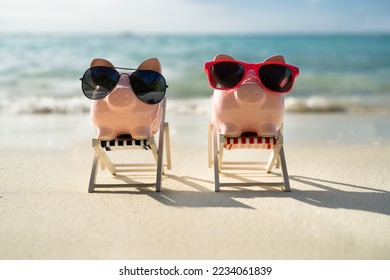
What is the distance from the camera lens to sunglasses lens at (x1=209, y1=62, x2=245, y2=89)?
15.5 feet

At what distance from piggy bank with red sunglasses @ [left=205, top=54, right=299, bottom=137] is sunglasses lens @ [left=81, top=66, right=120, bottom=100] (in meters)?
0.93

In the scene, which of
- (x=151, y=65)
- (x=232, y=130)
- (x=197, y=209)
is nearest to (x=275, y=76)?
(x=232, y=130)

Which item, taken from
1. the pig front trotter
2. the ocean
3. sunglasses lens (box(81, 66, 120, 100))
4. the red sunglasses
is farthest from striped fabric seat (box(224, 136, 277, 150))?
the ocean

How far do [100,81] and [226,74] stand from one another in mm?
1220

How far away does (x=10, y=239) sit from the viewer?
3809 mm

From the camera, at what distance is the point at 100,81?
15.2ft

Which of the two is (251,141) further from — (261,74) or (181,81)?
(181,81)

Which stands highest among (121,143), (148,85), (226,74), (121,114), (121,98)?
Result: (226,74)

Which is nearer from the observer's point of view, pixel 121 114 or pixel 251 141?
pixel 121 114

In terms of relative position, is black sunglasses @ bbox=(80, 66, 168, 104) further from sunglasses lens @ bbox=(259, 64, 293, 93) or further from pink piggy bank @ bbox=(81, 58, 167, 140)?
sunglasses lens @ bbox=(259, 64, 293, 93)

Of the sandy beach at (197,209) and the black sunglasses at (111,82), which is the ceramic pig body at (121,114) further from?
the sandy beach at (197,209)

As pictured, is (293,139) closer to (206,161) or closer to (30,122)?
(206,161)

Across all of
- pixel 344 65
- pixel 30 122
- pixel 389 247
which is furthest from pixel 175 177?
pixel 344 65
